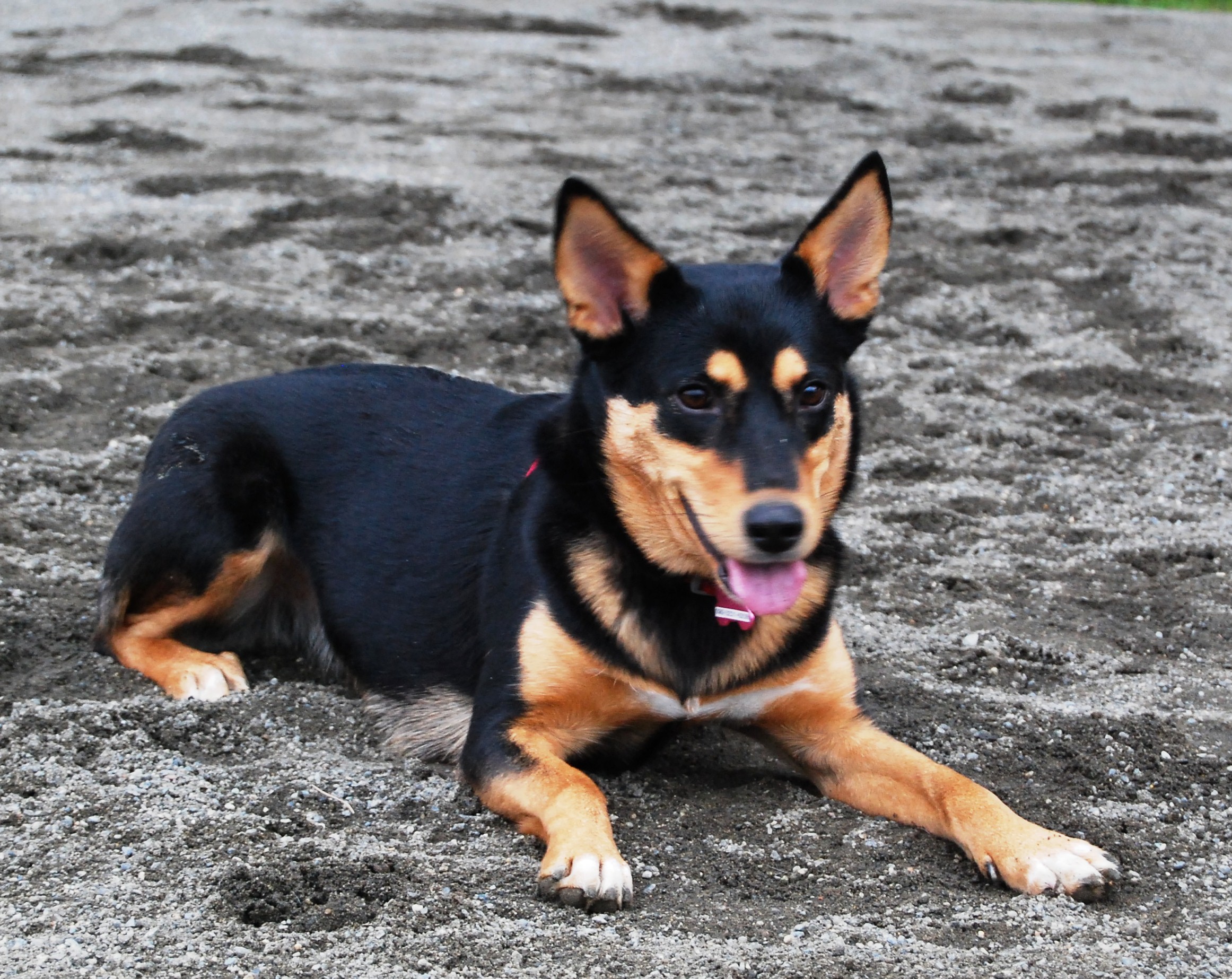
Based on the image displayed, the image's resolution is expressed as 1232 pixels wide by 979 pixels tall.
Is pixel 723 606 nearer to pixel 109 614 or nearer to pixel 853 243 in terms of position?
pixel 853 243

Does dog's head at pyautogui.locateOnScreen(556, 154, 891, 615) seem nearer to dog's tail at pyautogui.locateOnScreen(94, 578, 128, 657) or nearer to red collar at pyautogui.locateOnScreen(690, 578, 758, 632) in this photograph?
red collar at pyautogui.locateOnScreen(690, 578, 758, 632)

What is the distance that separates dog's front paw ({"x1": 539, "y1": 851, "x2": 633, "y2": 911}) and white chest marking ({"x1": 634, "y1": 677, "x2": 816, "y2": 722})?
617 mm

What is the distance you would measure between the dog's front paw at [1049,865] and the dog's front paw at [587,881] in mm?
883

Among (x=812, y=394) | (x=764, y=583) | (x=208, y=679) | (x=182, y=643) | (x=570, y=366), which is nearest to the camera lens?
(x=764, y=583)

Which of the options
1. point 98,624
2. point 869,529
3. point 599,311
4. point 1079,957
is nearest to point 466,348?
point 869,529

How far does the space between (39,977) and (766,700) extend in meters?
1.95

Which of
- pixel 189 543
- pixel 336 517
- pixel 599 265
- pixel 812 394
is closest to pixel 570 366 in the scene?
pixel 336 517

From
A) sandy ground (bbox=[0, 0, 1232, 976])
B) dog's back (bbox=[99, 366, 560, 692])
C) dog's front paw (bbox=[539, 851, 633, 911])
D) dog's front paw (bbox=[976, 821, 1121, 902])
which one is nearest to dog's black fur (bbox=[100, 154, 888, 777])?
dog's back (bbox=[99, 366, 560, 692])

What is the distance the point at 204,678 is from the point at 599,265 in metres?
1.77

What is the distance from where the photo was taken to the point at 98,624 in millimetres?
4746

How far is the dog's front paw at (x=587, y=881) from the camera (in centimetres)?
338

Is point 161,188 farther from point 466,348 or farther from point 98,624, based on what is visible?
point 98,624

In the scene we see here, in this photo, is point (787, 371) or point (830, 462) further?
point (830, 462)

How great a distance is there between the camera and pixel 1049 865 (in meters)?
3.55
